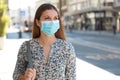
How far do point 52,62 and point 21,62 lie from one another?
292 millimetres

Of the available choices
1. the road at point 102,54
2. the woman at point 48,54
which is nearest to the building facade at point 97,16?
the road at point 102,54

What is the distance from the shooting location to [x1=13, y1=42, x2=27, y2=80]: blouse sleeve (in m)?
3.66

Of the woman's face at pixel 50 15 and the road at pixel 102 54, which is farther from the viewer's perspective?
the road at pixel 102 54

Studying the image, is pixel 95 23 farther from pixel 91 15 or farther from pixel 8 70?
pixel 8 70

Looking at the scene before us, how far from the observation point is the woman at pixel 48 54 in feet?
11.7

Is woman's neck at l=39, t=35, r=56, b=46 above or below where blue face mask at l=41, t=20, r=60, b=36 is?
below

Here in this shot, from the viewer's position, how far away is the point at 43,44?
12.0 feet

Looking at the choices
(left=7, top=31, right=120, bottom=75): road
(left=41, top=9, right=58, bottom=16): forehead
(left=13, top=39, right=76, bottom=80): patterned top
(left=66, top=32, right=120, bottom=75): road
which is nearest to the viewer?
(left=13, top=39, right=76, bottom=80): patterned top

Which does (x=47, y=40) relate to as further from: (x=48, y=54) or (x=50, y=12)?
(x=50, y=12)

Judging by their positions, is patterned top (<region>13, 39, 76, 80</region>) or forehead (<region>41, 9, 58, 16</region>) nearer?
patterned top (<region>13, 39, 76, 80</region>)

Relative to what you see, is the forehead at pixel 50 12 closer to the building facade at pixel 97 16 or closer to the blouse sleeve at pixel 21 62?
the blouse sleeve at pixel 21 62

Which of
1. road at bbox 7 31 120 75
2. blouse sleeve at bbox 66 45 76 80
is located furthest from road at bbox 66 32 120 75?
blouse sleeve at bbox 66 45 76 80

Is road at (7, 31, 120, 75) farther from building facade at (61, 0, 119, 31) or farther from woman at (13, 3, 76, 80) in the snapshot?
building facade at (61, 0, 119, 31)

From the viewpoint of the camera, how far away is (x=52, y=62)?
3590 millimetres
